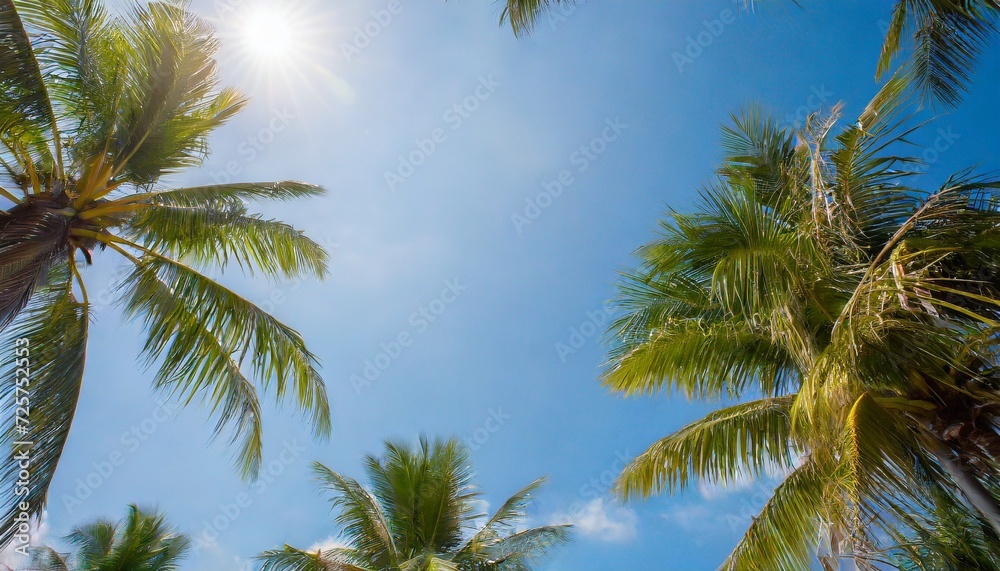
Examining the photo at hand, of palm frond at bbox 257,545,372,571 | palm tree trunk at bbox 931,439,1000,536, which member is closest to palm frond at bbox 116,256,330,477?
palm frond at bbox 257,545,372,571

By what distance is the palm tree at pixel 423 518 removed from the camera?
10.9 metres

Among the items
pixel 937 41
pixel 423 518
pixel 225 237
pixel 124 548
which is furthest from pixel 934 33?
pixel 124 548

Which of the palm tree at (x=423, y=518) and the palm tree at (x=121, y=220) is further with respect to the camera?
the palm tree at (x=423, y=518)

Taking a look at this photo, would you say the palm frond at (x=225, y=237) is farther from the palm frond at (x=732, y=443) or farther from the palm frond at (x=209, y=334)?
the palm frond at (x=732, y=443)

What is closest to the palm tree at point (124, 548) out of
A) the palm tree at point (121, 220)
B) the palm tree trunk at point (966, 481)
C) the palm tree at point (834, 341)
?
the palm tree at point (121, 220)

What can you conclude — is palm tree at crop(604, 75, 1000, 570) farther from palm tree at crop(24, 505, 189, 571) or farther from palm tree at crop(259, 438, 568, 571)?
palm tree at crop(24, 505, 189, 571)

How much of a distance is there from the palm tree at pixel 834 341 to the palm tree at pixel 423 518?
548cm

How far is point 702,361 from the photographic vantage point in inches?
258

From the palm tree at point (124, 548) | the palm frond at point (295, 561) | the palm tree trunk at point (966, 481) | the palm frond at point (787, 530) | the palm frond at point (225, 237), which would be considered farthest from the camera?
the palm tree at point (124, 548)

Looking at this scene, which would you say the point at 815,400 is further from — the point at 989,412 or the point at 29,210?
the point at 29,210

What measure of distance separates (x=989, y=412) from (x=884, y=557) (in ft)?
6.24

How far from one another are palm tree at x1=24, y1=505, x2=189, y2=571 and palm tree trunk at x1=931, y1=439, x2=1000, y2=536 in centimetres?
1831

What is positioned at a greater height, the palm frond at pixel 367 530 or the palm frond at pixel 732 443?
the palm frond at pixel 367 530

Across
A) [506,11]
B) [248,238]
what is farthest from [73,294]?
[506,11]
